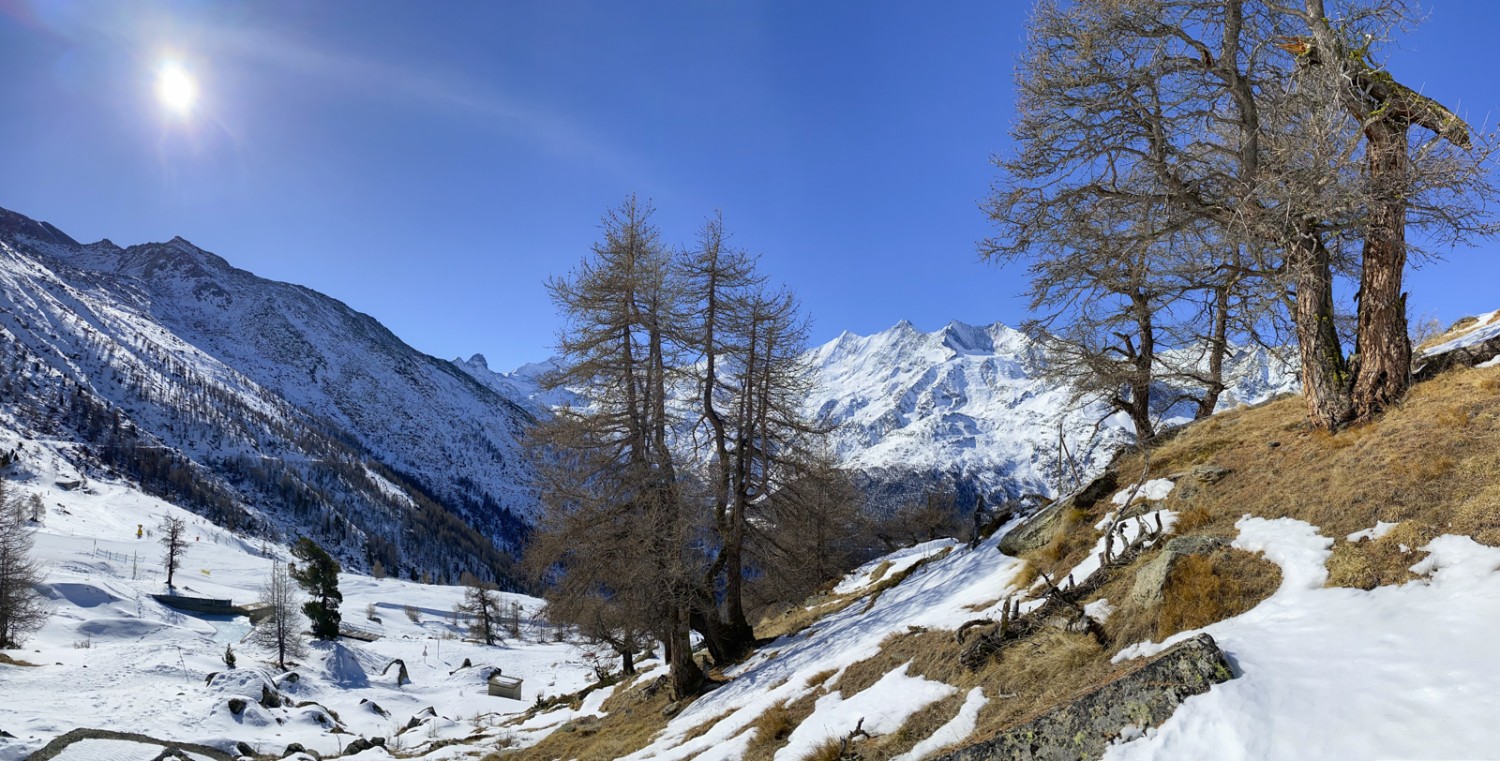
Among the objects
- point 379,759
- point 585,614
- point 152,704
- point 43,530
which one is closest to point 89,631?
point 152,704

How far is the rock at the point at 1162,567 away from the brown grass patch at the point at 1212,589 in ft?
0.23

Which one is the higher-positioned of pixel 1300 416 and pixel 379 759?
pixel 1300 416

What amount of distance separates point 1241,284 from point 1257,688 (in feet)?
24.3

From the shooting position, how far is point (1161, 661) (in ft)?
16.9

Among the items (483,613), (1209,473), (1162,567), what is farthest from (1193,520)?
(483,613)

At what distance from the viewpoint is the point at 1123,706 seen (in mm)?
5113

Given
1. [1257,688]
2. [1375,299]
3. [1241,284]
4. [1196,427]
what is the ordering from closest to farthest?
1. [1257,688]
2. [1375,299]
3. [1241,284]
4. [1196,427]

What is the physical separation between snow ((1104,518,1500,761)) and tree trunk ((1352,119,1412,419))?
421cm

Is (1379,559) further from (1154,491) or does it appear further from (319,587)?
(319,587)

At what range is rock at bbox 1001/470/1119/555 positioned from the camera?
1320cm

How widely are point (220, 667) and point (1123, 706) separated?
217 ft

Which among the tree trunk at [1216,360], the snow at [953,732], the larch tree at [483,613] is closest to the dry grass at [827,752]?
the snow at [953,732]

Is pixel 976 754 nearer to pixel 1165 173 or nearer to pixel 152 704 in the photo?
pixel 1165 173

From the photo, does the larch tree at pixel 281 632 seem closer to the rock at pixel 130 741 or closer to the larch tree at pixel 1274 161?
the rock at pixel 130 741
